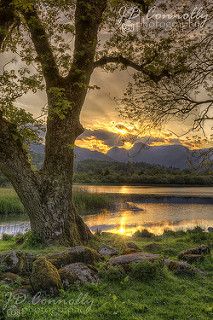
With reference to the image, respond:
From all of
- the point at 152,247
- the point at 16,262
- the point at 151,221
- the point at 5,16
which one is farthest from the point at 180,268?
the point at 151,221

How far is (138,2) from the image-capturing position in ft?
50.2

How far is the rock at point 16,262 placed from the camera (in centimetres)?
932

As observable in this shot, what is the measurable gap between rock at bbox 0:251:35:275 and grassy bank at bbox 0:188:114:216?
2412cm

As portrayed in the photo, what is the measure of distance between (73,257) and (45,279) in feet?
5.55

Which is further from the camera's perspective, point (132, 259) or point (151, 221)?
point (151, 221)

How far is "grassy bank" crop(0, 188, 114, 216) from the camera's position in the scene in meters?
33.8

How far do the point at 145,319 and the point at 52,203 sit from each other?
725cm

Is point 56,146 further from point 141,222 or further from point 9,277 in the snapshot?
point 141,222

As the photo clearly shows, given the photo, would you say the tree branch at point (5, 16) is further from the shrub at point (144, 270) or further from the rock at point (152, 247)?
the rock at point (152, 247)

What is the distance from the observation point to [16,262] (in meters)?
9.51

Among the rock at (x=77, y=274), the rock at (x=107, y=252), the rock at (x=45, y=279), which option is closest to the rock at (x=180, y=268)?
the rock at (x=77, y=274)

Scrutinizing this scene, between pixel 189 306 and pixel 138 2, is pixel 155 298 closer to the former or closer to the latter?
pixel 189 306

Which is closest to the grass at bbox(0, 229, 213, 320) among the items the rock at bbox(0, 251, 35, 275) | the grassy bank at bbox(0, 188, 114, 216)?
the rock at bbox(0, 251, 35, 275)

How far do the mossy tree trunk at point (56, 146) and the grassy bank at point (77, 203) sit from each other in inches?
790
